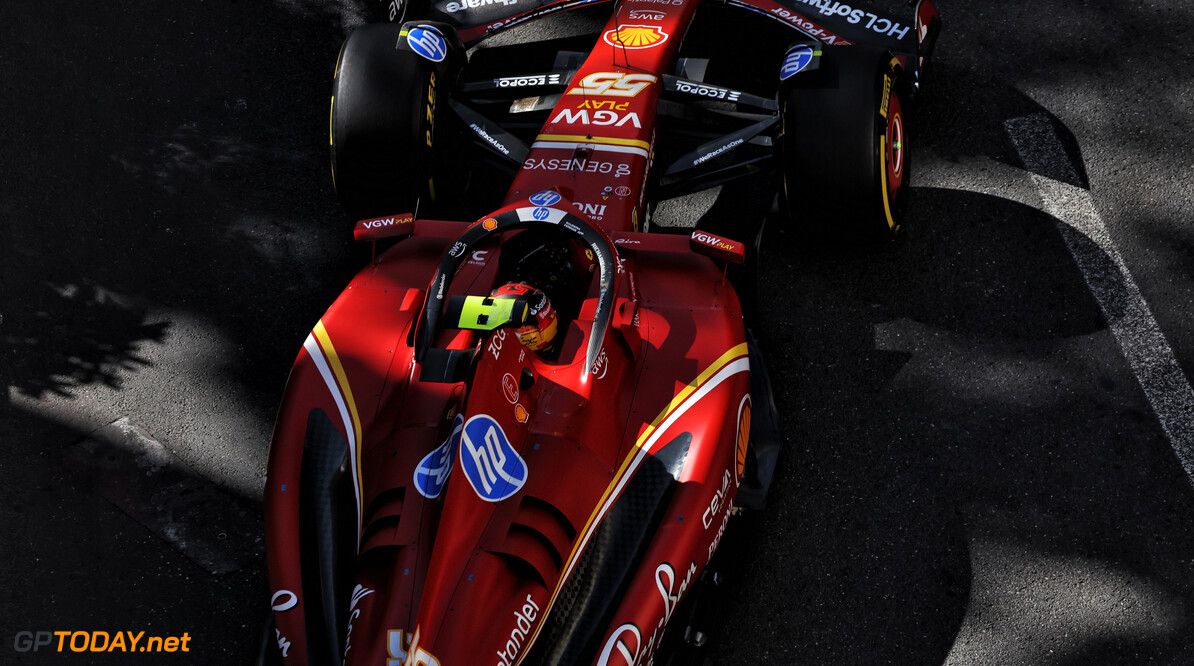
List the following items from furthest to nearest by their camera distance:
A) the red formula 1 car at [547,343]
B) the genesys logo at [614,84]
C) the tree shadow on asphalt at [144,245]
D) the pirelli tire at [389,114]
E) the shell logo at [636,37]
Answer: the shell logo at [636,37], the genesys logo at [614,84], the pirelli tire at [389,114], the tree shadow on asphalt at [144,245], the red formula 1 car at [547,343]

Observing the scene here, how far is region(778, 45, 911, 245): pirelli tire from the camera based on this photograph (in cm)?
439

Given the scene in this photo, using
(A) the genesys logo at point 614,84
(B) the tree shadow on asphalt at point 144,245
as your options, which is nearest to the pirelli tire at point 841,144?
(A) the genesys logo at point 614,84

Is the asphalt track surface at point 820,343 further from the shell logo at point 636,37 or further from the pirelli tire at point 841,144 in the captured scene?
the shell logo at point 636,37

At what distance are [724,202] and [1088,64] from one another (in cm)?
230

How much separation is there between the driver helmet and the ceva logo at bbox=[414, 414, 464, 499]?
0.47 m

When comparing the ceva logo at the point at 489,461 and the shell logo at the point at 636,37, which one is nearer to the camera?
the ceva logo at the point at 489,461

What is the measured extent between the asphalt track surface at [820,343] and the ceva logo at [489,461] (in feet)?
3.90

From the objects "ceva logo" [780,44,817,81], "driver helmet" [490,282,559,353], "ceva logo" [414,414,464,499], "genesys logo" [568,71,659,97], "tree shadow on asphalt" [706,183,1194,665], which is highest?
"ceva logo" [780,44,817,81]

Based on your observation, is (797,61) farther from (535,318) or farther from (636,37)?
(535,318)

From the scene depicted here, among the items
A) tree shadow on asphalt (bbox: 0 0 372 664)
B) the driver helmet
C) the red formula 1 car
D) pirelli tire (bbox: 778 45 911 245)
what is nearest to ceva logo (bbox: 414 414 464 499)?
the red formula 1 car

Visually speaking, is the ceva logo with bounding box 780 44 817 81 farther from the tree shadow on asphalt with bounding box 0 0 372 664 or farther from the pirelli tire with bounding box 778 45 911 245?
the tree shadow on asphalt with bounding box 0 0 372 664

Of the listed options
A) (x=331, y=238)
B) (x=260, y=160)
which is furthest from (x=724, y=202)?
(x=260, y=160)

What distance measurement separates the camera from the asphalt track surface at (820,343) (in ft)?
13.5

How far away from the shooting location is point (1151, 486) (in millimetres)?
4285
